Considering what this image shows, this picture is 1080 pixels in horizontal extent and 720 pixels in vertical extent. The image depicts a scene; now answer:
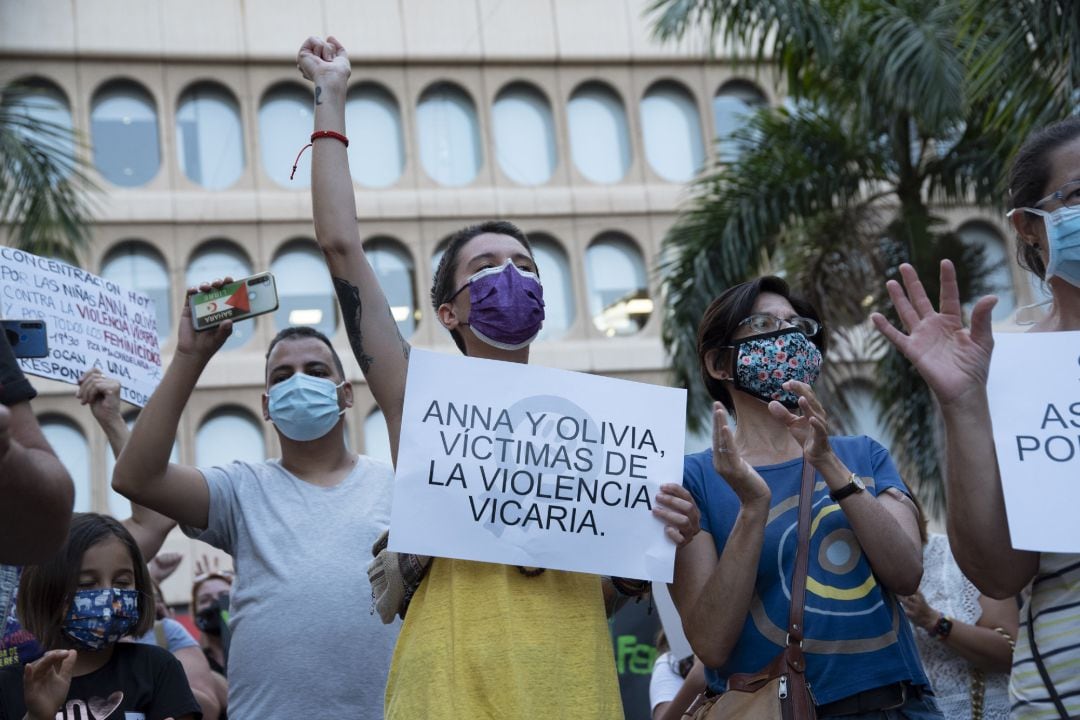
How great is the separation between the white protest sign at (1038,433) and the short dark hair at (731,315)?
0.71 metres

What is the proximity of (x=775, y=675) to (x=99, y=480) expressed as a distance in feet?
63.6

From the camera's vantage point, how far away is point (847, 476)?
2900mm

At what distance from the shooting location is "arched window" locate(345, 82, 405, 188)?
23219 millimetres

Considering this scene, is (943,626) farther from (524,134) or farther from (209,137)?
(209,137)

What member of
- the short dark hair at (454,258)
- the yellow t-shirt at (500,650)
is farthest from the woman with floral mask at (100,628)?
the short dark hair at (454,258)

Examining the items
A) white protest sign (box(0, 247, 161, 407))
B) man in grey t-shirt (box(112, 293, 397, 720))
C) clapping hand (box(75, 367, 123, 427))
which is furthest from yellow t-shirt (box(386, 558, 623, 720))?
white protest sign (box(0, 247, 161, 407))

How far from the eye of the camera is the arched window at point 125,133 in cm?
2238

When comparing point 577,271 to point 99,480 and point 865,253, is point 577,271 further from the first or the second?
point 865,253

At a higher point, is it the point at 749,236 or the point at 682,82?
the point at 682,82

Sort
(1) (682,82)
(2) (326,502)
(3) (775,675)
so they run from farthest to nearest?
(1) (682,82) < (2) (326,502) < (3) (775,675)

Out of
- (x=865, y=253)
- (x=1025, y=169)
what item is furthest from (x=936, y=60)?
(x=1025, y=169)

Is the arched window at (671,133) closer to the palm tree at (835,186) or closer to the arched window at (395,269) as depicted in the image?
the arched window at (395,269)

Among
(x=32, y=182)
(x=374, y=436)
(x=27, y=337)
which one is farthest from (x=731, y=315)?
(x=374, y=436)

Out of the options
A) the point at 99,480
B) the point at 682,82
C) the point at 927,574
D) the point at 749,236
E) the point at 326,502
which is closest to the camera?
the point at 326,502
